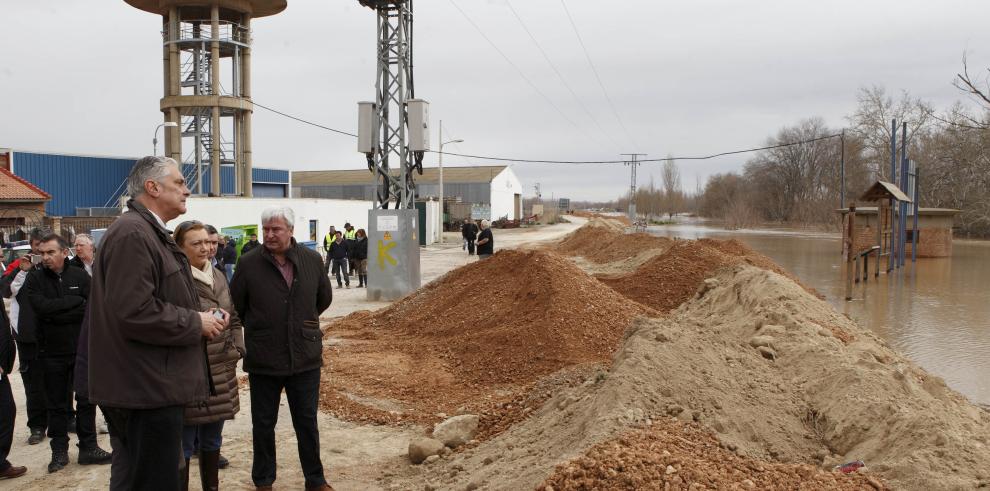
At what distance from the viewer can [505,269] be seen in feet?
44.6

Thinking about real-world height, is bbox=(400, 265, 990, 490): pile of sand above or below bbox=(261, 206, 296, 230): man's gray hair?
below

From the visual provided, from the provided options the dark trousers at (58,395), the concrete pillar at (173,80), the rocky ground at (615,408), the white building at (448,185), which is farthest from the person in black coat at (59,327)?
the white building at (448,185)

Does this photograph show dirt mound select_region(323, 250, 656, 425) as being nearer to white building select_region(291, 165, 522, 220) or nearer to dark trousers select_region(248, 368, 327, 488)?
dark trousers select_region(248, 368, 327, 488)

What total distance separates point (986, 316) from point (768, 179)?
3673 inches

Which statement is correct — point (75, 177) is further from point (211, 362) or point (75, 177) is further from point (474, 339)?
point (211, 362)

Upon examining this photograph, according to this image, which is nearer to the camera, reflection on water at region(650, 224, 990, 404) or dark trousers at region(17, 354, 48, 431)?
dark trousers at region(17, 354, 48, 431)

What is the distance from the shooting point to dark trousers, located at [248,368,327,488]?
5.04 meters

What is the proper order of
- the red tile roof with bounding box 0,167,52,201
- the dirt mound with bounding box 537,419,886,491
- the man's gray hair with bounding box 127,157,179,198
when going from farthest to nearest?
the red tile roof with bounding box 0,167,52,201 < the dirt mound with bounding box 537,419,886,491 < the man's gray hair with bounding box 127,157,179,198

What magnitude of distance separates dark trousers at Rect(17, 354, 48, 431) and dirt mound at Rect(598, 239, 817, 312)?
11111 mm

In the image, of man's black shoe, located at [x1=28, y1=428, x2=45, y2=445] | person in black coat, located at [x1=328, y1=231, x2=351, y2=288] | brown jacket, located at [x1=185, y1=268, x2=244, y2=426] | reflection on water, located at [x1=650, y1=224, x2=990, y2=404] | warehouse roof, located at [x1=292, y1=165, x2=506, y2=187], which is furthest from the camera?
warehouse roof, located at [x1=292, y1=165, x2=506, y2=187]

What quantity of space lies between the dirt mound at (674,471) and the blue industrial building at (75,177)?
3329cm

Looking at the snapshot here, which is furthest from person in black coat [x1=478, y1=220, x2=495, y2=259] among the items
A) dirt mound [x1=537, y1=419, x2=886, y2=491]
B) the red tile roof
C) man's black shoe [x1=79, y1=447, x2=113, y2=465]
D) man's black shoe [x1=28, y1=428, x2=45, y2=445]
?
the red tile roof

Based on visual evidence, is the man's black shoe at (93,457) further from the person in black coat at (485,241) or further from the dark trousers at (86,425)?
the person in black coat at (485,241)

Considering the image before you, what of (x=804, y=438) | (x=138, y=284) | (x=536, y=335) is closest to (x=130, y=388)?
(x=138, y=284)
